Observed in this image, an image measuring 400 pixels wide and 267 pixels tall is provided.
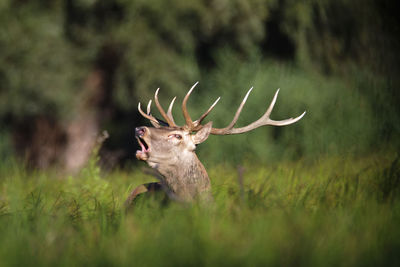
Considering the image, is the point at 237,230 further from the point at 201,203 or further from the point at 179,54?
the point at 179,54

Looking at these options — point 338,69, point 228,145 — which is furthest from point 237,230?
point 338,69

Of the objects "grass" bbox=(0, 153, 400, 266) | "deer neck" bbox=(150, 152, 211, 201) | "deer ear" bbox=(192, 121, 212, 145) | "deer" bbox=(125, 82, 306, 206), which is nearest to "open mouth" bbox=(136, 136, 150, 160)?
"deer" bbox=(125, 82, 306, 206)

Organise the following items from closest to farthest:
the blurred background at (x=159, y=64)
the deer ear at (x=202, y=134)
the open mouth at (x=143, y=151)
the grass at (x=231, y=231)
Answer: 1. the grass at (x=231, y=231)
2. the open mouth at (x=143, y=151)
3. the deer ear at (x=202, y=134)
4. the blurred background at (x=159, y=64)

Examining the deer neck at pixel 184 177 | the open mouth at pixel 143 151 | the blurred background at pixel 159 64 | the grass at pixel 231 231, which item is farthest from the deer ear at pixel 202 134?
the blurred background at pixel 159 64

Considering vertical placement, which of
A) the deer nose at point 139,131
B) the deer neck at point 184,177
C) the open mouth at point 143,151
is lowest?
the deer neck at point 184,177

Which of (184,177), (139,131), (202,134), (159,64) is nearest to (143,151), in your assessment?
(139,131)

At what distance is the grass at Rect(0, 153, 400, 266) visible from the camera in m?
2.32

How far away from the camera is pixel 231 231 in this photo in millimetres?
2580

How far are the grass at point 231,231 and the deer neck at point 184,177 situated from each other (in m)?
0.37

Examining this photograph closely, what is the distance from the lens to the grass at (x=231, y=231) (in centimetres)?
232

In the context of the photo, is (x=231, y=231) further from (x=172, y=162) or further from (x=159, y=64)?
(x=159, y=64)

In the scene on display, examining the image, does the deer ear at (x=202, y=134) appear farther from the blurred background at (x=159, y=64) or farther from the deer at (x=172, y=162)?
the blurred background at (x=159, y=64)

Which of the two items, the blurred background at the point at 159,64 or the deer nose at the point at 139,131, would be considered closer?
the deer nose at the point at 139,131

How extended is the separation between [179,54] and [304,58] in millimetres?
3146
